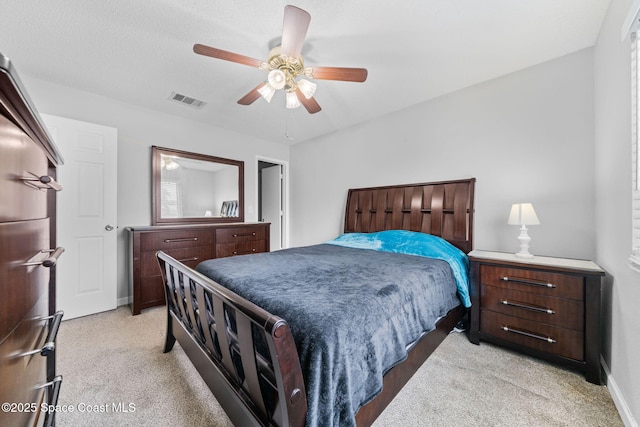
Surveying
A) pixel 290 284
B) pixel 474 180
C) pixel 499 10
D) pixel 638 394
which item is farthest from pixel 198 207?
pixel 638 394

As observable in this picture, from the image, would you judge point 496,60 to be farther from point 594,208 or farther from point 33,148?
point 33,148

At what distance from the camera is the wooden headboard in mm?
2760

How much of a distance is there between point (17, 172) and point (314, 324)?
108 centimetres

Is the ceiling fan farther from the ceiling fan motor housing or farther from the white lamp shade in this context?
the white lamp shade

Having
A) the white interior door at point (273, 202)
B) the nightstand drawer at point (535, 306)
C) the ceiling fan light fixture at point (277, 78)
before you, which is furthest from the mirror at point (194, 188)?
the nightstand drawer at point (535, 306)

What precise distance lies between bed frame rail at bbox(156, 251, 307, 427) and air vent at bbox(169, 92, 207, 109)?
2227mm

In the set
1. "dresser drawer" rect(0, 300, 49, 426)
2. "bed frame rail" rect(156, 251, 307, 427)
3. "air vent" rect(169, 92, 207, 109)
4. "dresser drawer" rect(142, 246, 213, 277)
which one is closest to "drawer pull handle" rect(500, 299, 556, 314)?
"bed frame rail" rect(156, 251, 307, 427)

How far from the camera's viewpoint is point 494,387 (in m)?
1.67

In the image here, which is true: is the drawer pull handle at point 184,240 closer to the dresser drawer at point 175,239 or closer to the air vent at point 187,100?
the dresser drawer at point 175,239

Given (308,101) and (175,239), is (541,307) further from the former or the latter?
(175,239)

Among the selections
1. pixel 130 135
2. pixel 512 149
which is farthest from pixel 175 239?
pixel 512 149

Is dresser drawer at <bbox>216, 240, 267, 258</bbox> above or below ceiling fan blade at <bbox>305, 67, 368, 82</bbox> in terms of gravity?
below

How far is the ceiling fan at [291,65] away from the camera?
64.2 inches

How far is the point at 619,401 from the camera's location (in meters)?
1.47
